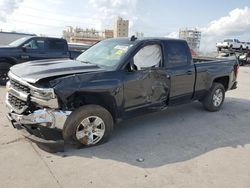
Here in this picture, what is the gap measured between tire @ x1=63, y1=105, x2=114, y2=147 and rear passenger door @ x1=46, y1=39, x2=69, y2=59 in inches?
292

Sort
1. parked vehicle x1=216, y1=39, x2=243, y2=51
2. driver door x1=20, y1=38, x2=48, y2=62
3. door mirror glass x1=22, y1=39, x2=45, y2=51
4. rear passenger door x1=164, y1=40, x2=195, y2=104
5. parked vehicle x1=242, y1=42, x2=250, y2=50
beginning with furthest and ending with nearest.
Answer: parked vehicle x1=242, y1=42, x2=250, y2=50 → parked vehicle x1=216, y1=39, x2=243, y2=51 → door mirror glass x1=22, y1=39, x2=45, y2=51 → driver door x1=20, y1=38, x2=48, y2=62 → rear passenger door x1=164, y1=40, x2=195, y2=104

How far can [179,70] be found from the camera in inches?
231

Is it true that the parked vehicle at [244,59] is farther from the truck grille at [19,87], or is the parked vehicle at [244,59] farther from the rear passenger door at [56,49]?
the truck grille at [19,87]

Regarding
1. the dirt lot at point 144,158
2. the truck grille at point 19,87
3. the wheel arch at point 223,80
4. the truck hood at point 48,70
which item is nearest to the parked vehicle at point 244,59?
the wheel arch at point 223,80

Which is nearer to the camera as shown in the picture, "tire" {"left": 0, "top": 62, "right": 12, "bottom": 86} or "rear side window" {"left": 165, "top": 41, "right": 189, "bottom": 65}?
"rear side window" {"left": 165, "top": 41, "right": 189, "bottom": 65}

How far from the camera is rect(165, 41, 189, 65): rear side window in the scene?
573cm

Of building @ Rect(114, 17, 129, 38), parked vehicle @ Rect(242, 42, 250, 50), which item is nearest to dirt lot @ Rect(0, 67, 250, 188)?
parked vehicle @ Rect(242, 42, 250, 50)

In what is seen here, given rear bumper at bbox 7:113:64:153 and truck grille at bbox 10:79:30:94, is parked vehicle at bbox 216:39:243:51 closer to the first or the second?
truck grille at bbox 10:79:30:94

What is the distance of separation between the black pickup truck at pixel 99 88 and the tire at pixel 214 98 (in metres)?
0.89

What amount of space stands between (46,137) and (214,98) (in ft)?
15.0

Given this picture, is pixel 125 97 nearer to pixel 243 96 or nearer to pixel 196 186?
pixel 196 186

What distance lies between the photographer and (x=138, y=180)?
3.62m

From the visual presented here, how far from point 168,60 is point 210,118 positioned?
197 cm

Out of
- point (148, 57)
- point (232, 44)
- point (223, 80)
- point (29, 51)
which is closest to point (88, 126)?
point (148, 57)
